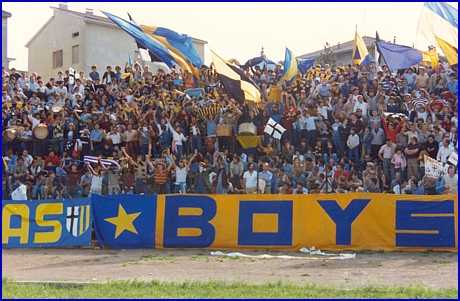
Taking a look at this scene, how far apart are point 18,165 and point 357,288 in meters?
14.3

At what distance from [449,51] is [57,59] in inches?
1403

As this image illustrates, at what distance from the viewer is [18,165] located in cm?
2195

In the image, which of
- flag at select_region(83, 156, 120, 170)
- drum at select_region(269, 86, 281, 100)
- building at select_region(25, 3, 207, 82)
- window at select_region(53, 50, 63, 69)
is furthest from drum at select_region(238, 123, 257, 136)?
window at select_region(53, 50, 63, 69)

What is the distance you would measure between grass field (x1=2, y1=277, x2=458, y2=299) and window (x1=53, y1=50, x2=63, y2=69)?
142 ft

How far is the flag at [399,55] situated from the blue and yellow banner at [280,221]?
10.7 metres

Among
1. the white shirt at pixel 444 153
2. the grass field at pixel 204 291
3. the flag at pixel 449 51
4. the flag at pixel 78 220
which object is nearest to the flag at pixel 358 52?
the flag at pixel 449 51

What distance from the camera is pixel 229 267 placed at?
14.5 meters

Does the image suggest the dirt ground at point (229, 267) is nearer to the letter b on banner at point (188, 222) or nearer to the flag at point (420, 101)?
the letter b on banner at point (188, 222)

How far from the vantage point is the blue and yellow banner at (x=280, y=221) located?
17.0 meters

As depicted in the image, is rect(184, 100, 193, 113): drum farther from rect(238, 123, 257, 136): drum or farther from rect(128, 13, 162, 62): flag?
rect(128, 13, 162, 62): flag

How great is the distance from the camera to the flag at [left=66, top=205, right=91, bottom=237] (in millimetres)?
18547

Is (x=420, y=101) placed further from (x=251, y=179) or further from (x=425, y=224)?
(x=251, y=179)

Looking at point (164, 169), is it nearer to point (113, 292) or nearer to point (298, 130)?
point (298, 130)

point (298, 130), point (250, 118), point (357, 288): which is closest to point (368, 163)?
point (298, 130)
